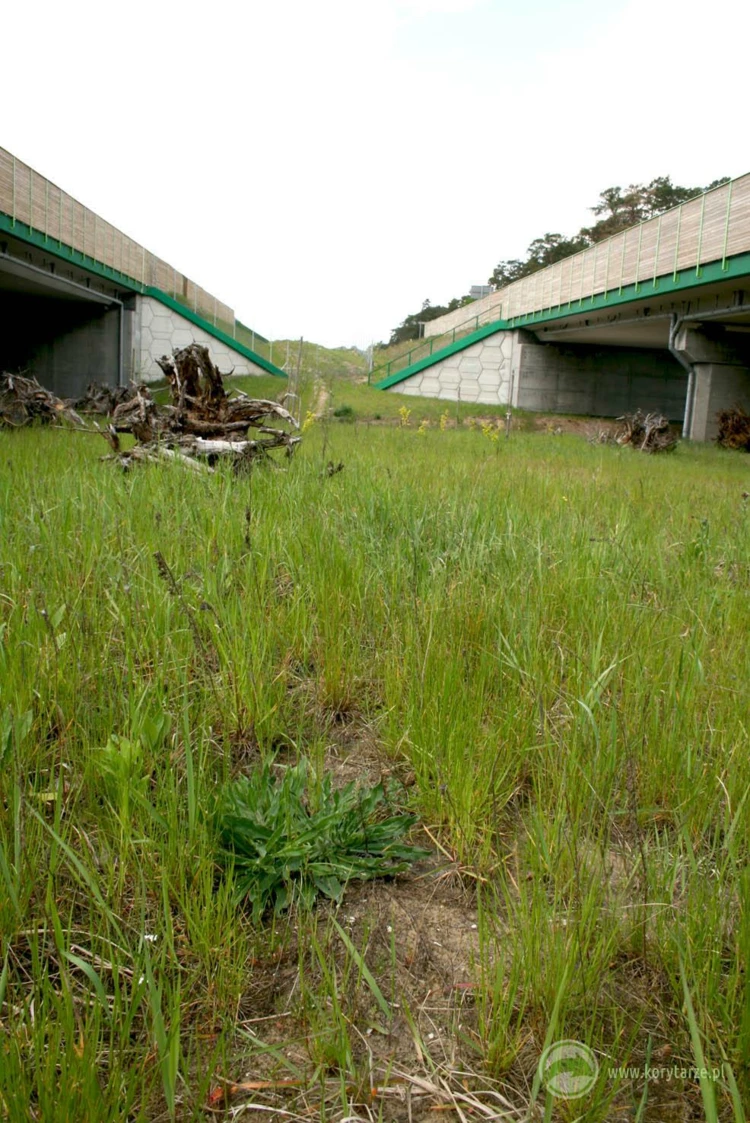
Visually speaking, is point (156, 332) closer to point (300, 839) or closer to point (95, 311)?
Result: point (95, 311)

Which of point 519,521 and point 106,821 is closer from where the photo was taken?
point 106,821

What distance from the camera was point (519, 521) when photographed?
15.0 ft

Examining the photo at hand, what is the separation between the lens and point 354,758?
237 cm

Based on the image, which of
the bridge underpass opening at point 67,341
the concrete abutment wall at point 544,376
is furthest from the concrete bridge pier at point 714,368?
the bridge underpass opening at point 67,341

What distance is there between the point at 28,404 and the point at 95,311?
894 inches

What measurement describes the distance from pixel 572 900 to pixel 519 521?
3.29 meters

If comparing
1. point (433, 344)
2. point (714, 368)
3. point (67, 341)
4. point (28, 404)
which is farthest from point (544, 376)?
point (28, 404)

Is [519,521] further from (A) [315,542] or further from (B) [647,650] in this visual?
(B) [647,650]

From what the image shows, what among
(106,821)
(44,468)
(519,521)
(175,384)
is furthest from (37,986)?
(175,384)

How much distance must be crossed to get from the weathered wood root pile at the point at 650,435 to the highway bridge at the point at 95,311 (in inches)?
578

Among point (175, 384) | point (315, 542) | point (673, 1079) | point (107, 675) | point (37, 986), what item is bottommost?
point (673, 1079)

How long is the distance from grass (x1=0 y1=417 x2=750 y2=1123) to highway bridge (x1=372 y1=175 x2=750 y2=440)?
8487 millimetres

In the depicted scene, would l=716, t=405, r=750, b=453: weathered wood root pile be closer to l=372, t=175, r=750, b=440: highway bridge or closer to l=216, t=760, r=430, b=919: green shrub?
l=372, t=175, r=750, b=440: highway bridge

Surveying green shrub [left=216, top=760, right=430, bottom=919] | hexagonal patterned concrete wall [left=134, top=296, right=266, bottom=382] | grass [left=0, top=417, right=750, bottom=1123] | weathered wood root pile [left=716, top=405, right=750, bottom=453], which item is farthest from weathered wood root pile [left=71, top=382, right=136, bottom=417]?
green shrub [left=216, top=760, right=430, bottom=919]
